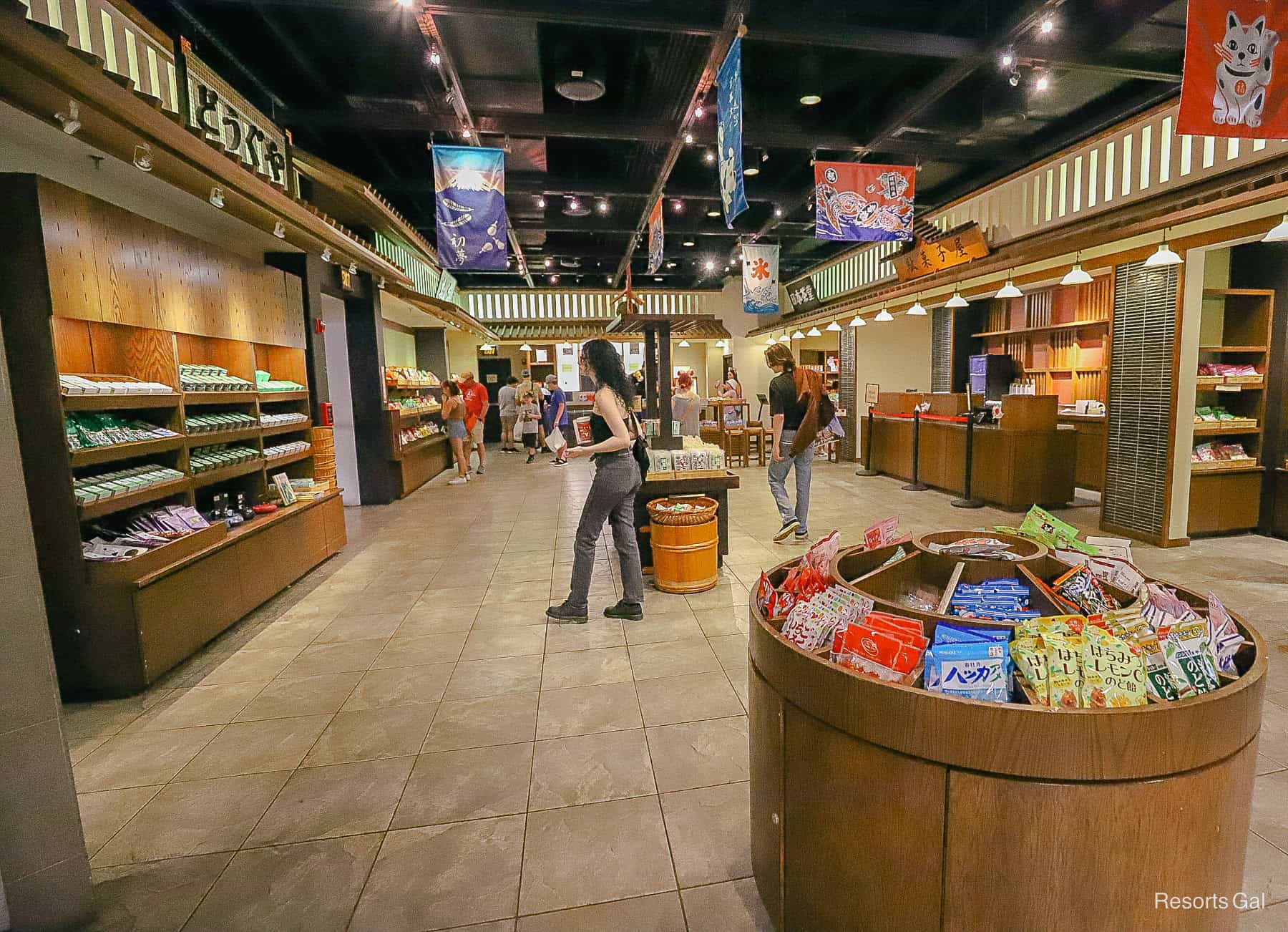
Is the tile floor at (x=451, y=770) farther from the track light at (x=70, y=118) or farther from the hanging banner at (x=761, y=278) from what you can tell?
the hanging banner at (x=761, y=278)

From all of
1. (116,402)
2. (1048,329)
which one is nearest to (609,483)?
(116,402)

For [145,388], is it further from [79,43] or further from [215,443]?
[79,43]

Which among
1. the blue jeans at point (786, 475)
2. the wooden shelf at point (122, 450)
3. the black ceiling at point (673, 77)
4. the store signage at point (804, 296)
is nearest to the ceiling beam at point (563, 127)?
the black ceiling at point (673, 77)

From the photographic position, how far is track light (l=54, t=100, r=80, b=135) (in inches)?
105

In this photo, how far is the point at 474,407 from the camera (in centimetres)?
1061

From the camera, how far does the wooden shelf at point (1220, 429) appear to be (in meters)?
5.76

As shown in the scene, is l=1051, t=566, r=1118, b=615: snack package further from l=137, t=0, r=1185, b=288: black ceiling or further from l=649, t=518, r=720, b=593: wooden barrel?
l=137, t=0, r=1185, b=288: black ceiling

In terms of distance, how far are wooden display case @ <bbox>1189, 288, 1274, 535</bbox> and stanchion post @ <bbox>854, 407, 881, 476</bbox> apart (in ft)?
15.3

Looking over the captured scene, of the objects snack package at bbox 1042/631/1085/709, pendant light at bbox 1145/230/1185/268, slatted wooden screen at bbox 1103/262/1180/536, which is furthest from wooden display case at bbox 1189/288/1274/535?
snack package at bbox 1042/631/1085/709

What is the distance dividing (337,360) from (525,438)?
18.6ft

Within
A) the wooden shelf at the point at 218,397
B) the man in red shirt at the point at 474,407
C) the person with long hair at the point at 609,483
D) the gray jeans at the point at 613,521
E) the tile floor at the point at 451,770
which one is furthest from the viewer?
the man in red shirt at the point at 474,407

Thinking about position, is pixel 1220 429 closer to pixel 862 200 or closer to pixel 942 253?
pixel 942 253

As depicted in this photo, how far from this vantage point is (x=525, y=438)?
13.5 meters

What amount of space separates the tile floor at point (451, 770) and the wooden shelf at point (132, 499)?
1.00 meters
